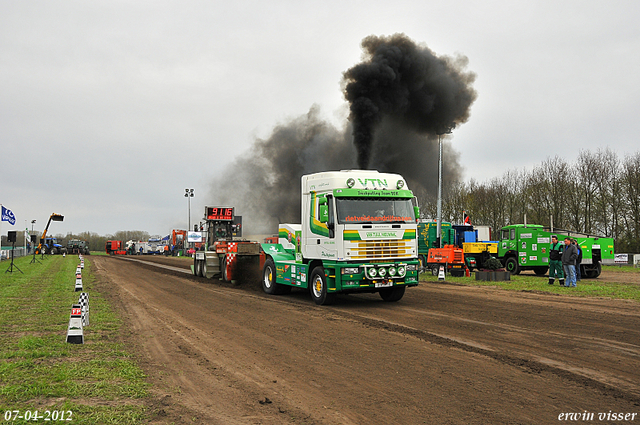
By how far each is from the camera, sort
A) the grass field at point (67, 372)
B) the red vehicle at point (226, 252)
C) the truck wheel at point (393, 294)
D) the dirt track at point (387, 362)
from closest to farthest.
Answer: the grass field at point (67, 372) < the dirt track at point (387, 362) < the truck wheel at point (393, 294) < the red vehicle at point (226, 252)

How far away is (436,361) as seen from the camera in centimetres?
676

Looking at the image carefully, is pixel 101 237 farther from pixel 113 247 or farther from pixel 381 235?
pixel 381 235

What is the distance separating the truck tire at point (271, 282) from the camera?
15.5 meters

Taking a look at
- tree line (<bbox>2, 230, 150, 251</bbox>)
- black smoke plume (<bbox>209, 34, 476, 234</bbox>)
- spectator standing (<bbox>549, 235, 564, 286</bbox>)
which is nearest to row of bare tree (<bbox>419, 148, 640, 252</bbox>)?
black smoke plume (<bbox>209, 34, 476, 234</bbox>)

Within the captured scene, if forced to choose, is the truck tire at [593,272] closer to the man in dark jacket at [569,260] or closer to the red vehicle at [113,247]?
the man in dark jacket at [569,260]

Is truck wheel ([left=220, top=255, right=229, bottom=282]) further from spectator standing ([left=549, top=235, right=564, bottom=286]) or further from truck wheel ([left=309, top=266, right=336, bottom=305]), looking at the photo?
spectator standing ([left=549, top=235, right=564, bottom=286])

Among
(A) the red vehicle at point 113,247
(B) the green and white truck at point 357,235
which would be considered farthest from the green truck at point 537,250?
(A) the red vehicle at point 113,247

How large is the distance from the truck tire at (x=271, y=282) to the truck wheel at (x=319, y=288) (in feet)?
8.35

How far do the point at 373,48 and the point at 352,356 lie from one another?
30.8 meters

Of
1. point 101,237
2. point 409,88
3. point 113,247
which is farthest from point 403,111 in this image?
point 101,237

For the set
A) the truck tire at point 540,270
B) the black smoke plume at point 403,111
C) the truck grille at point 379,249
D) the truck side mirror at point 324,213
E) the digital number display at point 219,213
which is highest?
the black smoke plume at point 403,111

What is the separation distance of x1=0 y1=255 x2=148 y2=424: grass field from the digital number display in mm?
15953

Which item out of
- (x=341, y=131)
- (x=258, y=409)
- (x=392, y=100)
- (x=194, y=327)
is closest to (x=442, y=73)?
(x=392, y=100)

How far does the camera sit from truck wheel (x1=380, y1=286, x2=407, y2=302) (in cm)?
1341
